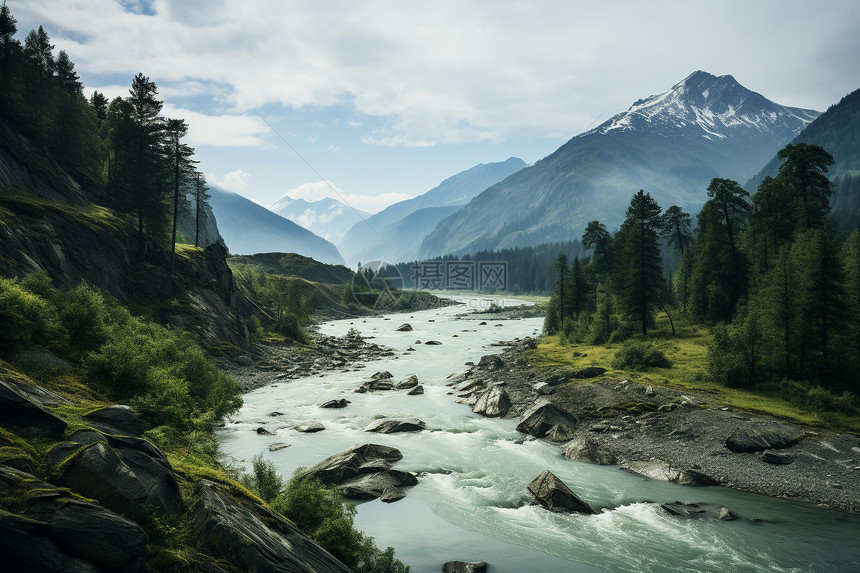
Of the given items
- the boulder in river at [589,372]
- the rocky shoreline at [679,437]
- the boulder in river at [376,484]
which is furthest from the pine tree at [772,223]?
the boulder in river at [376,484]

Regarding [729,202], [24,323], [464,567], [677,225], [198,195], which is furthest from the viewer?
[198,195]

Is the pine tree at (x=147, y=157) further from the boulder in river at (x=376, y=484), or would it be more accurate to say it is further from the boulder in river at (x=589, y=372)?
the boulder in river at (x=589, y=372)

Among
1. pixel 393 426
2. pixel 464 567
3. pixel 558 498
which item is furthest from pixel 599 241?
pixel 464 567

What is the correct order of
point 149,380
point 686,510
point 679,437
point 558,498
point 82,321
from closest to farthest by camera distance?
point 686,510 → point 558,498 → point 149,380 → point 82,321 → point 679,437

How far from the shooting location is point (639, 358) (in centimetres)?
4619

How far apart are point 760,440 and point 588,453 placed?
444 inches

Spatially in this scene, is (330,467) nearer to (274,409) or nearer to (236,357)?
(274,409)

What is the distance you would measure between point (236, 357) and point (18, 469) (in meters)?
48.7

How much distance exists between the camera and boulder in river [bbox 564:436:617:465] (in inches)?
1118

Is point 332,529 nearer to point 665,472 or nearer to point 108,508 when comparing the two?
point 108,508

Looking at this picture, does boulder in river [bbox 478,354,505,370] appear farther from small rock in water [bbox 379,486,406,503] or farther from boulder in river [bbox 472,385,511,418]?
small rock in water [bbox 379,486,406,503]

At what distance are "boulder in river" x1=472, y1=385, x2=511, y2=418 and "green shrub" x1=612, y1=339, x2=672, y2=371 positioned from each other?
15118mm

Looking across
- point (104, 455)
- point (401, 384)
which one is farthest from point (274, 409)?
point (104, 455)

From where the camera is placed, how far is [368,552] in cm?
1556
